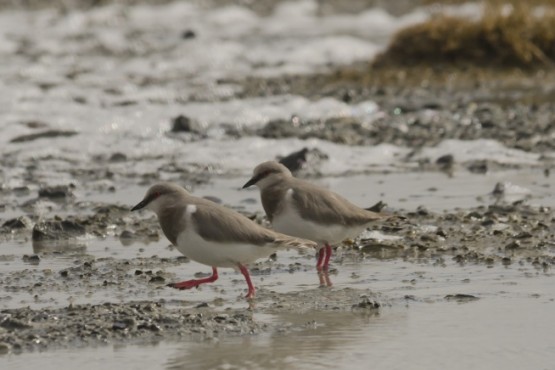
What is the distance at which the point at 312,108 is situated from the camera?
15750mm

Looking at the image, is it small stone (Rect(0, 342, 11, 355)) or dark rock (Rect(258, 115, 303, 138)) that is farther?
dark rock (Rect(258, 115, 303, 138))

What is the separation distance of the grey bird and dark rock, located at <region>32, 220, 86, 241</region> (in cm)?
166

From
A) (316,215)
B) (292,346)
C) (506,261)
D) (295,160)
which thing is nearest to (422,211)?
(506,261)

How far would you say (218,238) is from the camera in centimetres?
777

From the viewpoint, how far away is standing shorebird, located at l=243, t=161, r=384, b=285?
8.54 meters

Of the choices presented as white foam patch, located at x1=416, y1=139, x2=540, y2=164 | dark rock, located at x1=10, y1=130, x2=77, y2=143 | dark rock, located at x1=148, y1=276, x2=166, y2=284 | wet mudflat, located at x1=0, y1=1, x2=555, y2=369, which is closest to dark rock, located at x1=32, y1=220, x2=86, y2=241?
wet mudflat, located at x1=0, y1=1, x2=555, y2=369

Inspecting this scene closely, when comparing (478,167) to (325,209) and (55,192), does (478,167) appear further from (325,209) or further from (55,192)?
(325,209)

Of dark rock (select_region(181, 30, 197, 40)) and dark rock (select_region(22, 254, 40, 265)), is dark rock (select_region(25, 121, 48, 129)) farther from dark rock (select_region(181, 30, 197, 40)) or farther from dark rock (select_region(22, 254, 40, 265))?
dark rock (select_region(181, 30, 197, 40))

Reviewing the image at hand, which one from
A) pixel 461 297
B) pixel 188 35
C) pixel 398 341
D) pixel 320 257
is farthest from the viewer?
pixel 188 35

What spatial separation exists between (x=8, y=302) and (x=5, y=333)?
0.86 meters

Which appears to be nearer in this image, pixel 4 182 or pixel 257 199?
pixel 257 199

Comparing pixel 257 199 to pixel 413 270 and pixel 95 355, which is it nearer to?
pixel 413 270

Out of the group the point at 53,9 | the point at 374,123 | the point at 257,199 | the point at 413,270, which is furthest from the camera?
the point at 53,9

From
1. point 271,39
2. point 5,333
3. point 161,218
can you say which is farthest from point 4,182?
point 271,39
